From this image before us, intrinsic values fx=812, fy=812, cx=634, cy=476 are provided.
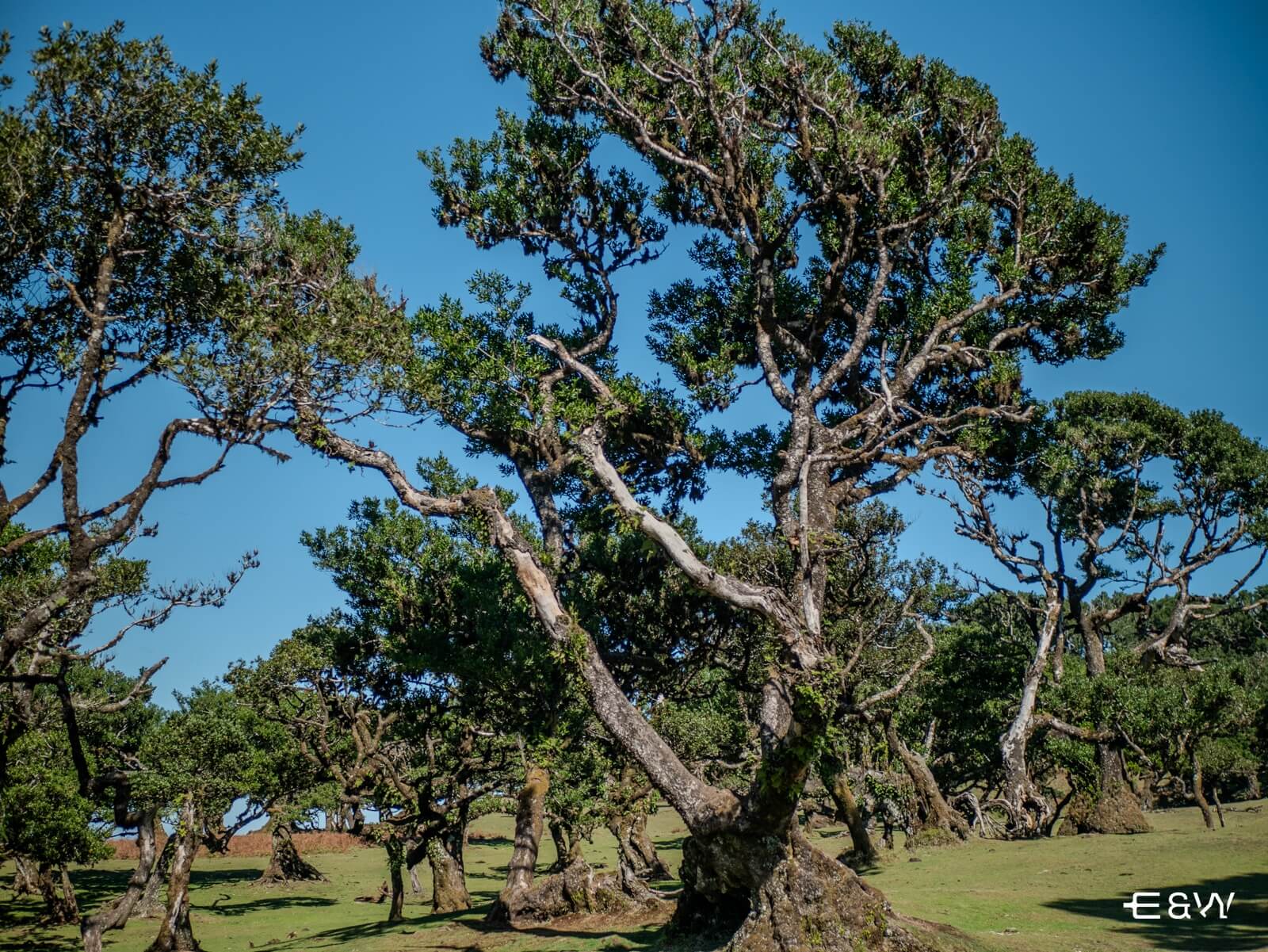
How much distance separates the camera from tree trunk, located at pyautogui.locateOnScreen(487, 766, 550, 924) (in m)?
20.4

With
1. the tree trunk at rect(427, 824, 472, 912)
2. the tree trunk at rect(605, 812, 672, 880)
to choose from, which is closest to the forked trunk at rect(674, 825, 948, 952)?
the tree trunk at rect(605, 812, 672, 880)

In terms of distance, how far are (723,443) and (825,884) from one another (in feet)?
37.0

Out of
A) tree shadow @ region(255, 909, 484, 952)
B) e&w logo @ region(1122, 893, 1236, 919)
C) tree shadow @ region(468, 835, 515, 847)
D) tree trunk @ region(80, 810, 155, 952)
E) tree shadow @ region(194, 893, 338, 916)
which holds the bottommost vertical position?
tree shadow @ region(468, 835, 515, 847)

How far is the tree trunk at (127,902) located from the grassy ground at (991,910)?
6.67m

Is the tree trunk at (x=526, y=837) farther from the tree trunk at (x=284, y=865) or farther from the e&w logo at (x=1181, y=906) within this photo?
the tree trunk at (x=284, y=865)

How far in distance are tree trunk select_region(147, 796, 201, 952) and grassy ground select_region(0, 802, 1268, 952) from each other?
6.14ft

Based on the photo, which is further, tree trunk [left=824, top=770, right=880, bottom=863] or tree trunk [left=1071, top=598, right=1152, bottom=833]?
tree trunk [left=1071, top=598, right=1152, bottom=833]

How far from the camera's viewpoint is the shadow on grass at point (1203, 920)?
12883 millimetres

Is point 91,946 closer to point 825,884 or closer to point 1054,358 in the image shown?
point 825,884

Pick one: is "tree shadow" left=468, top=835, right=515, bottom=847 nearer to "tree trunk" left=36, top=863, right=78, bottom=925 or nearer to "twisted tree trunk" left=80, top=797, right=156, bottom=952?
"tree trunk" left=36, top=863, right=78, bottom=925

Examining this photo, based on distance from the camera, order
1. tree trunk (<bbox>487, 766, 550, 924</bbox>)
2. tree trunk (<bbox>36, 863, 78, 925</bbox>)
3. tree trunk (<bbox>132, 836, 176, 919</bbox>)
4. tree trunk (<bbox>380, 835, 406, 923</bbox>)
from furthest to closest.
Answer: tree trunk (<bbox>36, 863, 78, 925</bbox>) → tree trunk (<bbox>132, 836, 176, 919</bbox>) → tree trunk (<bbox>380, 835, 406, 923</bbox>) → tree trunk (<bbox>487, 766, 550, 924</bbox>)

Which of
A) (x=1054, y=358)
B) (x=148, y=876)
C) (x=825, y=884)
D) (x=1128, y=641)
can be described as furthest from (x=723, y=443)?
(x=1128, y=641)

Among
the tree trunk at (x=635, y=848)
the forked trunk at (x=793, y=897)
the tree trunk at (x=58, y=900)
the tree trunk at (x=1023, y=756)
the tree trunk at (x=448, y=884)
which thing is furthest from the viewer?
the tree trunk at (x=58, y=900)

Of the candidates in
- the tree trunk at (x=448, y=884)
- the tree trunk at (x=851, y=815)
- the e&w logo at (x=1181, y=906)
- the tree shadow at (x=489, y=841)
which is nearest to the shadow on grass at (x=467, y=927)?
the tree trunk at (x=448, y=884)
